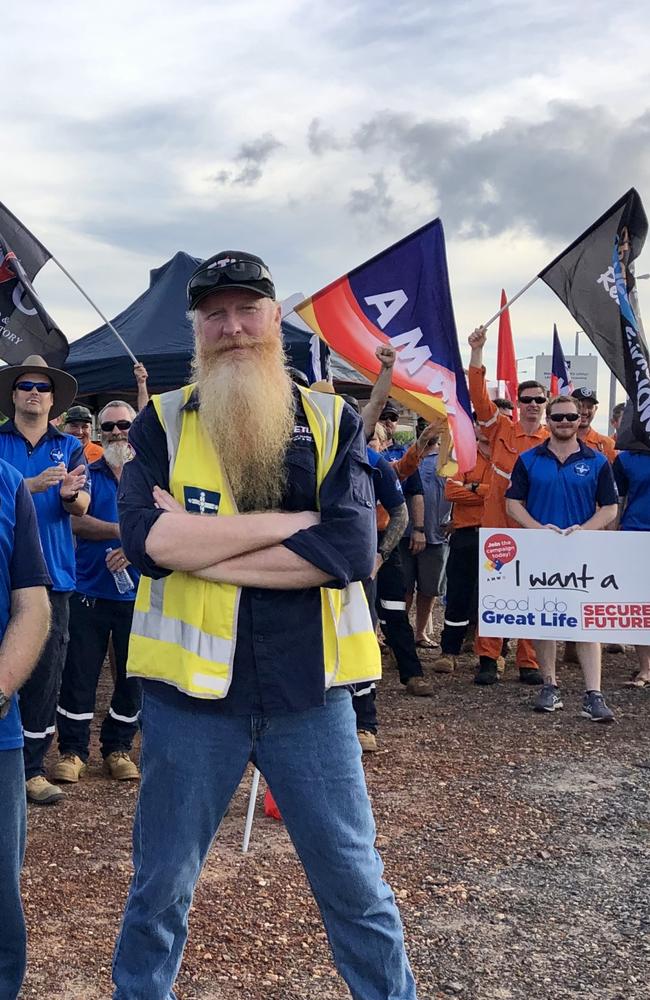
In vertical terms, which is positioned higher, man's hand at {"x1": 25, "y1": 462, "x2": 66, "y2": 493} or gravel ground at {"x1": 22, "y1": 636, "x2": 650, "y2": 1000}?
man's hand at {"x1": 25, "y1": 462, "x2": 66, "y2": 493}

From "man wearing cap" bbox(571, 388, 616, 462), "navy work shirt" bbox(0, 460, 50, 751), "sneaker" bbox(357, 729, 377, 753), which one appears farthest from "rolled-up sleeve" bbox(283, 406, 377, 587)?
"man wearing cap" bbox(571, 388, 616, 462)

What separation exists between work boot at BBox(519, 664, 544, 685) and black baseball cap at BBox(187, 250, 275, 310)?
20.9 ft

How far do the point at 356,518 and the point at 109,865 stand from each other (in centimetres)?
268

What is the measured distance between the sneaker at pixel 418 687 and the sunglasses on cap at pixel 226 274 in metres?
5.64

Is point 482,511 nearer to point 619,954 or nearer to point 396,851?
point 396,851

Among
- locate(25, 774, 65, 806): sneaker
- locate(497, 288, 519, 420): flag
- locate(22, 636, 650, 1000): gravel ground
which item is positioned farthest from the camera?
locate(497, 288, 519, 420): flag

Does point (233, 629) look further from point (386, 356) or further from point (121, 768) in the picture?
point (386, 356)

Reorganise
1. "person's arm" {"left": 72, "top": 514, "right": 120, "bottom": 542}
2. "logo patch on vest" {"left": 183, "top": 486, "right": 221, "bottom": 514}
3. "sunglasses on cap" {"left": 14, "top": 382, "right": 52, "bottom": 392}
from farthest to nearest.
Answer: "person's arm" {"left": 72, "top": 514, "right": 120, "bottom": 542} < "sunglasses on cap" {"left": 14, "top": 382, "right": 52, "bottom": 392} < "logo patch on vest" {"left": 183, "top": 486, "right": 221, "bottom": 514}

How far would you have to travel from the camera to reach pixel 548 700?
7.32m

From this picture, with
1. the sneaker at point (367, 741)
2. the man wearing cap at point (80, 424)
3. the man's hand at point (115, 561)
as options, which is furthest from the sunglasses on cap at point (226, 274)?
the man wearing cap at point (80, 424)

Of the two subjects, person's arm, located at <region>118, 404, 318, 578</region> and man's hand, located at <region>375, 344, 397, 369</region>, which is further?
man's hand, located at <region>375, 344, 397, 369</region>

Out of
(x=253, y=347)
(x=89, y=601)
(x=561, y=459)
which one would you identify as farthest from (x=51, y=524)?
(x=561, y=459)

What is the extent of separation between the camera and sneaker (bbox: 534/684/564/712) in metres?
7.30

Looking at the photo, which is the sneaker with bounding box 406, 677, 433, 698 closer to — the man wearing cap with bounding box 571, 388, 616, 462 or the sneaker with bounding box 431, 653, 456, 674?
the sneaker with bounding box 431, 653, 456, 674
